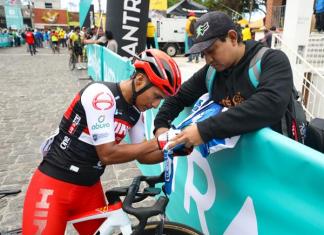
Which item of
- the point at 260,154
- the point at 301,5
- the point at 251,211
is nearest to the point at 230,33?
the point at 260,154

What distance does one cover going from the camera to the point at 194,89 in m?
2.56

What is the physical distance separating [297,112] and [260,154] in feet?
1.45

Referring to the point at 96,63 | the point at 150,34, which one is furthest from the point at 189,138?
the point at 150,34

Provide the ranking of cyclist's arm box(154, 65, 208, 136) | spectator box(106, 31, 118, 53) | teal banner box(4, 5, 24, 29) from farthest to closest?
teal banner box(4, 5, 24, 29) → spectator box(106, 31, 118, 53) → cyclist's arm box(154, 65, 208, 136)

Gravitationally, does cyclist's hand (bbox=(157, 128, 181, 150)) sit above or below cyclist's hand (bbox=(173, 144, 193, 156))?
above

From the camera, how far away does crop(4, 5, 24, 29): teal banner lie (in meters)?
43.6

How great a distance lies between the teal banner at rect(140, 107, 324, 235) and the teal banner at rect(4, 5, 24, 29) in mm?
48396

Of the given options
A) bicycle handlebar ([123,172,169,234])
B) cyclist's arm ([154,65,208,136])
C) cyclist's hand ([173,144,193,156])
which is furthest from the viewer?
cyclist's arm ([154,65,208,136])

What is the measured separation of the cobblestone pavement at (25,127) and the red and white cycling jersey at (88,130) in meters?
1.74

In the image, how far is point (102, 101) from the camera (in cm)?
185

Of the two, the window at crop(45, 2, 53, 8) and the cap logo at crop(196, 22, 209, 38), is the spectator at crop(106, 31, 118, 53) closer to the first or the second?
the cap logo at crop(196, 22, 209, 38)

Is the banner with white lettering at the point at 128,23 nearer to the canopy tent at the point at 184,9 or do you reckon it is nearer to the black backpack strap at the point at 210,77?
the black backpack strap at the point at 210,77

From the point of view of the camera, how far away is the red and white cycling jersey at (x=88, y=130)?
6.04ft

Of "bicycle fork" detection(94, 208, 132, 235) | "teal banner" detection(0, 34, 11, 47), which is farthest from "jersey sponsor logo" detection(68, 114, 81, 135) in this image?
"teal banner" detection(0, 34, 11, 47)
